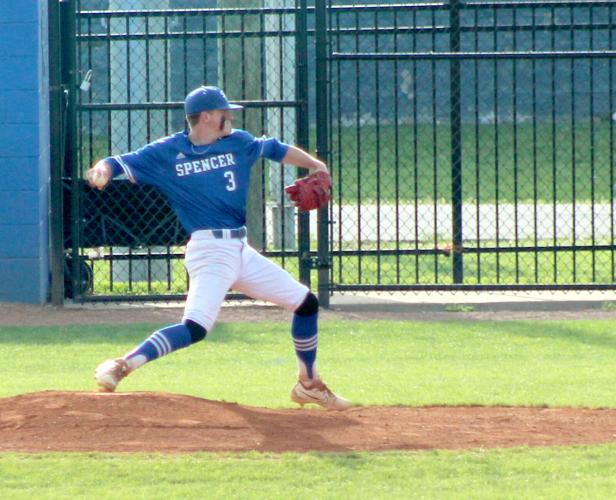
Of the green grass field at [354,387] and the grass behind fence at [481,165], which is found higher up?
the grass behind fence at [481,165]

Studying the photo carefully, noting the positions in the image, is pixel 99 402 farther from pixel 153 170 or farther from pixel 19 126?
pixel 19 126

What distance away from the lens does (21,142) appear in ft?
35.4

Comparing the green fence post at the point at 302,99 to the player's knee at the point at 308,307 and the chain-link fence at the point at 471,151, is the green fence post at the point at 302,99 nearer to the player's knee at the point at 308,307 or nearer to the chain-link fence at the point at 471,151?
the chain-link fence at the point at 471,151

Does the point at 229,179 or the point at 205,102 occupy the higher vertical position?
the point at 205,102

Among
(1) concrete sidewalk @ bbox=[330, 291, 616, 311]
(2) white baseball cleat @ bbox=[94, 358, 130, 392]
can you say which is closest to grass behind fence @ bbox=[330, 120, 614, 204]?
(1) concrete sidewalk @ bbox=[330, 291, 616, 311]

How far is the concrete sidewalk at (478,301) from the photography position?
34.9ft

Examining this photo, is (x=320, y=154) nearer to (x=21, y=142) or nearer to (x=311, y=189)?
(x=21, y=142)

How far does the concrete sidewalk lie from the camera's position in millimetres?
10641

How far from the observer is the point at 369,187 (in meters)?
21.6

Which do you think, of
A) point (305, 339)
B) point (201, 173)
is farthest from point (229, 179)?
point (305, 339)

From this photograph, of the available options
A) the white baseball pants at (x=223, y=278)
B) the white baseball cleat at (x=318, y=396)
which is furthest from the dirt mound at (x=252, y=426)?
the white baseball pants at (x=223, y=278)

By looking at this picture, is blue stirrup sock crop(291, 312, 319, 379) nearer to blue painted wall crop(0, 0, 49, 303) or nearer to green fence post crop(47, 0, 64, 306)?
green fence post crop(47, 0, 64, 306)

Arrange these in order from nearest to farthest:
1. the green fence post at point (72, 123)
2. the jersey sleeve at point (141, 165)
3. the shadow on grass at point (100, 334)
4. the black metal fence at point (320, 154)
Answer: the jersey sleeve at point (141, 165), the shadow on grass at point (100, 334), the black metal fence at point (320, 154), the green fence post at point (72, 123)

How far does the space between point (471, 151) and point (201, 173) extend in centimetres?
2054
